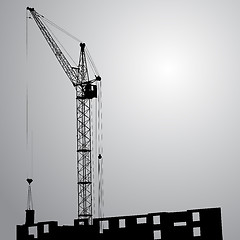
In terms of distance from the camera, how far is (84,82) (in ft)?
447

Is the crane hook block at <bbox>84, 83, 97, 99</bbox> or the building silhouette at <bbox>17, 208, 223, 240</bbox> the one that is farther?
the crane hook block at <bbox>84, 83, 97, 99</bbox>

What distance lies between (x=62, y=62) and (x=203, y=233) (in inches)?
2953

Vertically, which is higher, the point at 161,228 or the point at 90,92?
the point at 90,92

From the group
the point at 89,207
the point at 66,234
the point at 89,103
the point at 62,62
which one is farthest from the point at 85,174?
the point at 66,234

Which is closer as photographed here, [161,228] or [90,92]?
[161,228]

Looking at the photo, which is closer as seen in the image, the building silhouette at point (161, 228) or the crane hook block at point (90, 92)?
the building silhouette at point (161, 228)

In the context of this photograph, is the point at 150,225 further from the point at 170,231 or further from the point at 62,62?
the point at 62,62

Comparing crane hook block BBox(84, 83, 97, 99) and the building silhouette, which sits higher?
crane hook block BBox(84, 83, 97, 99)

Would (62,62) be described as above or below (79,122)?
above

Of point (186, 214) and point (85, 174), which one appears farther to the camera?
point (85, 174)

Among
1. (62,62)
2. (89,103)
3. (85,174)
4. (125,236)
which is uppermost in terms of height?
(62,62)

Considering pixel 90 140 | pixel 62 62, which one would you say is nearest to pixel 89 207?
pixel 90 140

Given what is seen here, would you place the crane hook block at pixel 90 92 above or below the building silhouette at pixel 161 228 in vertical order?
above

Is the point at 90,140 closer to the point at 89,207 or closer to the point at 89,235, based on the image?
the point at 89,207
